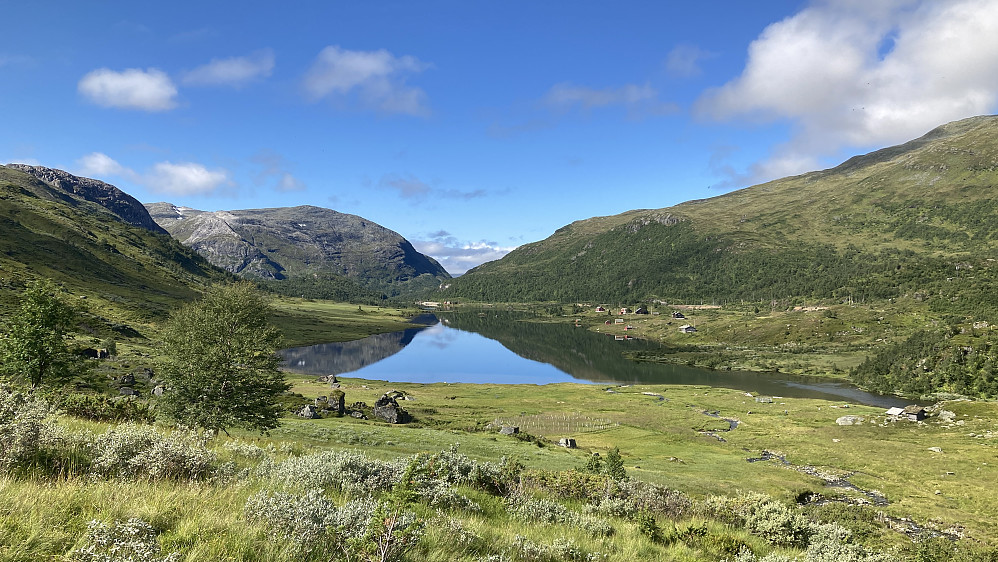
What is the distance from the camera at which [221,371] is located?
28297 millimetres

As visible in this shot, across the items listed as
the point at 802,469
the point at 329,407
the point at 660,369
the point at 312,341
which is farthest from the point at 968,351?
the point at 312,341

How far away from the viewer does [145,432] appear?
31.6ft

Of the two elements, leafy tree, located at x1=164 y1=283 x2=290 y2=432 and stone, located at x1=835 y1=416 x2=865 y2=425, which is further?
stone, located at x1=835 y1=416 x2=865 y2=425

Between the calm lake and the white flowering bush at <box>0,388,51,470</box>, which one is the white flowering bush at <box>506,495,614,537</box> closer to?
the white flowering bush at <box>0,388,51,470</box>

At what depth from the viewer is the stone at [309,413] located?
58.8 metres

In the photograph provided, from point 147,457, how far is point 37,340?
1196 inches

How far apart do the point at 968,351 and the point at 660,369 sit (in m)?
74.0

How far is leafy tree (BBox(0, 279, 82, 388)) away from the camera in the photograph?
28.0 metres

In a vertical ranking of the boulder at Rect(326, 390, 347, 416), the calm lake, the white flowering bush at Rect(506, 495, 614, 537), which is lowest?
the calm lake

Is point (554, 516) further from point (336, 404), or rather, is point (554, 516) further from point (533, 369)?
point (533, 369)

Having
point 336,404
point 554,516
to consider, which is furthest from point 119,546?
point 336,404

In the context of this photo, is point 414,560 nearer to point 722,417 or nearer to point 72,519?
point 72,519

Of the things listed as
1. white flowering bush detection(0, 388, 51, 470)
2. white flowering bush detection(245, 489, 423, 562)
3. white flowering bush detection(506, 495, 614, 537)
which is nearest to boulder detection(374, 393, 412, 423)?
white flowering bush detection(506, 495, 614, 537)

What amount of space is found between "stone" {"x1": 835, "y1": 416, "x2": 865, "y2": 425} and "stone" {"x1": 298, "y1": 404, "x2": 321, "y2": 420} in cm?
8488
